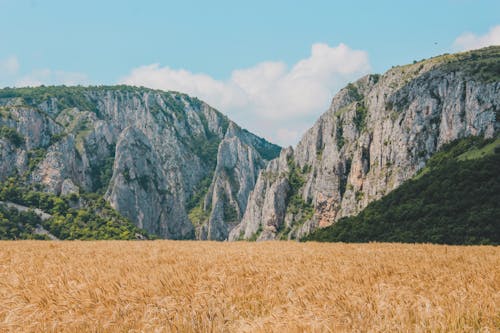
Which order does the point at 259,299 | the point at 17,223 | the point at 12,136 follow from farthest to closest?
the point at 12,136, the point at 17,223, the point at 259,299

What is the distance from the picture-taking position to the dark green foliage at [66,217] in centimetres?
10812

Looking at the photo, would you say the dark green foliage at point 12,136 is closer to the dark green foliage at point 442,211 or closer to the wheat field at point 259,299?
the dark green foliage at point 442,211

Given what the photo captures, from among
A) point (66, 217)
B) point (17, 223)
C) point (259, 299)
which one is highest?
point (66, 217)

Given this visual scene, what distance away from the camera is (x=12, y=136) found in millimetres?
168125

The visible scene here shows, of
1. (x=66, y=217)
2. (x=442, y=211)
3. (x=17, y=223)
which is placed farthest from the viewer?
(x=66, y=217)

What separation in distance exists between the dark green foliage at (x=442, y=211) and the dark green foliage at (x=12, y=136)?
137566 millimetres

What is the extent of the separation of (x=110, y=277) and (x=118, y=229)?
428 feet

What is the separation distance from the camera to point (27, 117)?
598 feet

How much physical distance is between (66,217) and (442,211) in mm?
112877

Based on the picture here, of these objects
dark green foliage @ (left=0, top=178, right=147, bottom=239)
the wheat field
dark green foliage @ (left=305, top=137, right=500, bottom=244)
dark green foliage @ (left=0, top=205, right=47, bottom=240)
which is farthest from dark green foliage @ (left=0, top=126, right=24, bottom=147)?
the wheat field

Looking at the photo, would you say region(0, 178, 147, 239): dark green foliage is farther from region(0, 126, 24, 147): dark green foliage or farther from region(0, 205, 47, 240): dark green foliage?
region(0, 126, 24, 147): dark green foliage

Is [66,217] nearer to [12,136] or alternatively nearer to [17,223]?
[17,223]

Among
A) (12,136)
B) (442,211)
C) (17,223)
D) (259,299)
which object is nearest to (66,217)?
(17,223)

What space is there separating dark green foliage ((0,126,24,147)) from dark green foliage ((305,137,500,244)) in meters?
138
